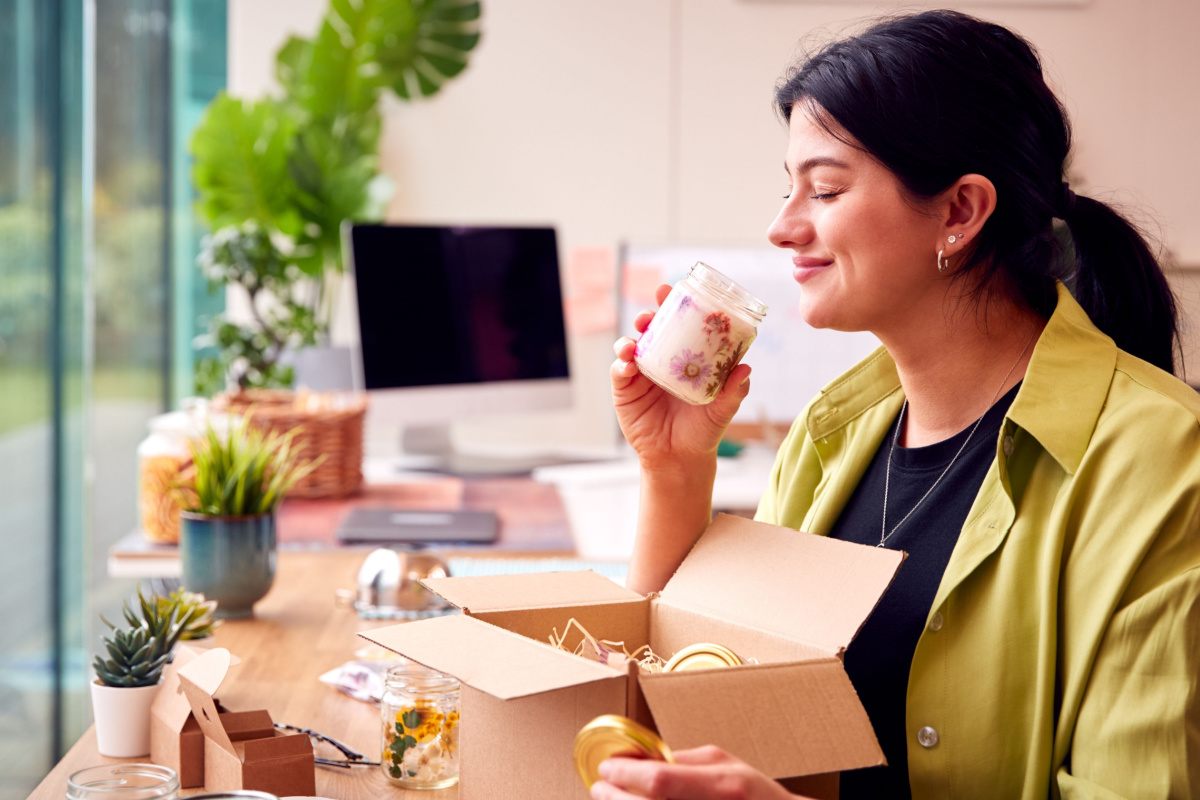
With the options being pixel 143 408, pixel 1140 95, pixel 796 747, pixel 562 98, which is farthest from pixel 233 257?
pixel 1140 95

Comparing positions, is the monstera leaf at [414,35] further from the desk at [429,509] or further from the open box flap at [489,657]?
the open box flap at [489,657]

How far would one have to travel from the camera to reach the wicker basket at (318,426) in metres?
2.13

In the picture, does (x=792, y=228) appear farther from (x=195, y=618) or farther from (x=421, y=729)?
(x=195, y=618)

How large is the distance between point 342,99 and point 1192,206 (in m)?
2.73

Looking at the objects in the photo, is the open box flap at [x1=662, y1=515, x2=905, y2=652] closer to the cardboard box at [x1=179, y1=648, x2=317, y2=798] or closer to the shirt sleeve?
the shirt sleeve

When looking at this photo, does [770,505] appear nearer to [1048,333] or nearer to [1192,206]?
[1048,333]

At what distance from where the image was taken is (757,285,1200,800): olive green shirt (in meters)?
0.80

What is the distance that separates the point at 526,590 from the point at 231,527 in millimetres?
636

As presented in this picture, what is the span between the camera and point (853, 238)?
1.05 m

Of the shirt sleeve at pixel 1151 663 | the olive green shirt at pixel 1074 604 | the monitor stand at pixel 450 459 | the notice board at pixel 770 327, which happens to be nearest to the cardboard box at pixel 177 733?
the olive green shirt at pixel 1074 604

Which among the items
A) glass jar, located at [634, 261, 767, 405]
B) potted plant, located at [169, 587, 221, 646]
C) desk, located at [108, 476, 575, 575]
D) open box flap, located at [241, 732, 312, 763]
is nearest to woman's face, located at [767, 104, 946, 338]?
glass jar, located at [634, 261, 767, 405]

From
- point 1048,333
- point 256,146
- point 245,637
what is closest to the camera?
point 1048,333

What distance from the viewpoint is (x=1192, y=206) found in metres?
3.59

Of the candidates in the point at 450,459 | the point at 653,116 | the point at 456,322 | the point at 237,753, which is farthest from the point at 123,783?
the point at 653,116
